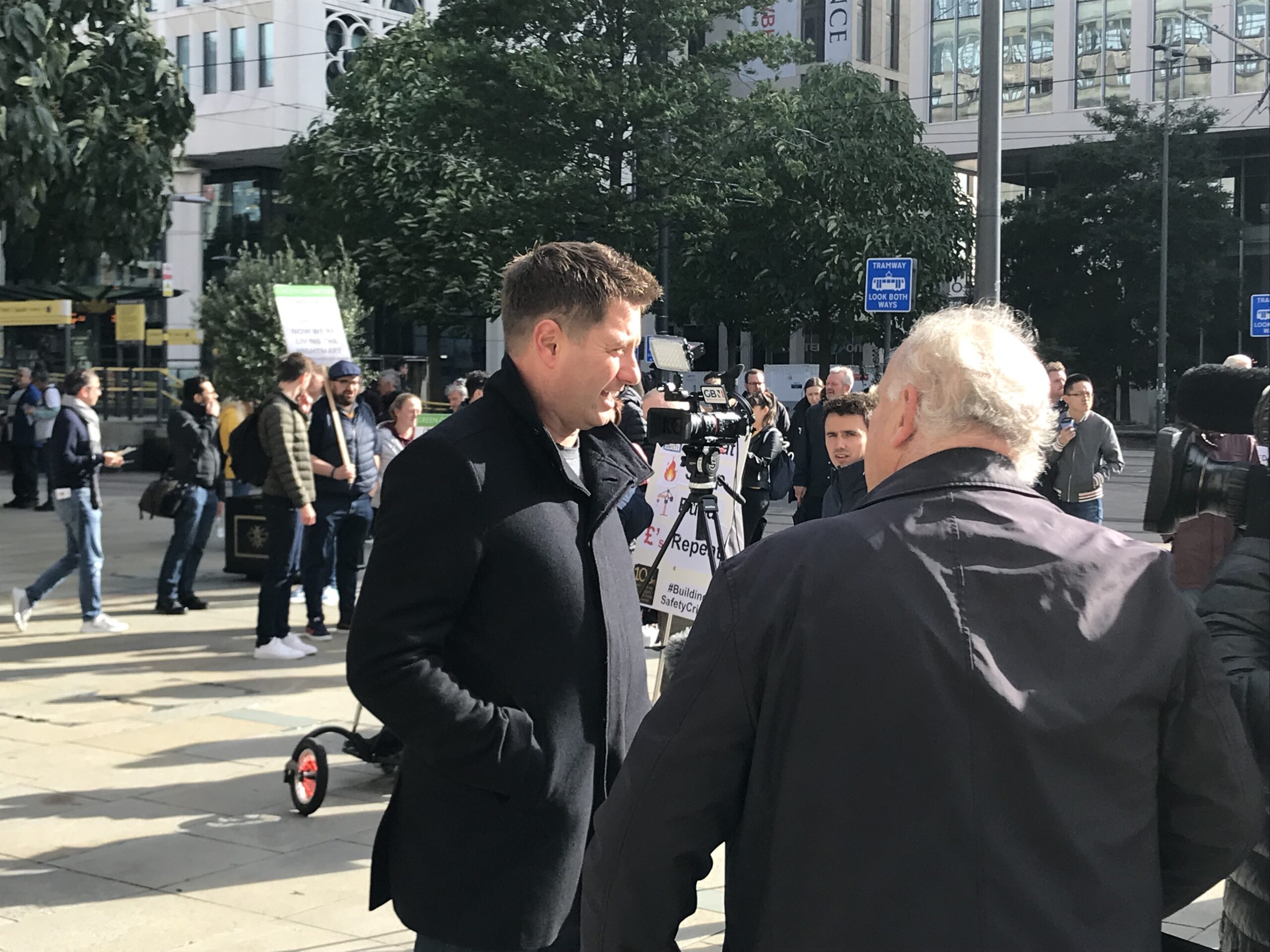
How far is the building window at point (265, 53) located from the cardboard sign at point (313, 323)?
37.0m

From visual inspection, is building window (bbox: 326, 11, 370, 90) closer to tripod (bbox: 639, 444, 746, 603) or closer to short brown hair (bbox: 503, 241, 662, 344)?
tripod (bbox: 639, 444, 746, 603)

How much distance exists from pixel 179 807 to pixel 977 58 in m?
56.5

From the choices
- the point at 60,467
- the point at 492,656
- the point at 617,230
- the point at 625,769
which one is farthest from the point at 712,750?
the point at 617,230

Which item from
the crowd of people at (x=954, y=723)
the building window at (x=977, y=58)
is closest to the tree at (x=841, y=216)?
the building window at (x=977, y=58)

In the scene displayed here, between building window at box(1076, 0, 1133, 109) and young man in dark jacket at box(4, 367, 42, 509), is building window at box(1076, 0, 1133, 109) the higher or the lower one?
the higher one

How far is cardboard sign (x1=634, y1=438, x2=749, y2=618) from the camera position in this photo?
7812 millimetres

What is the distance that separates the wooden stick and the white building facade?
36883mm

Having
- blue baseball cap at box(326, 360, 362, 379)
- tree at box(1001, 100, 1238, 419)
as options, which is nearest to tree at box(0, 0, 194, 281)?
blue baseball cap at box(326, 360, 362, 379)

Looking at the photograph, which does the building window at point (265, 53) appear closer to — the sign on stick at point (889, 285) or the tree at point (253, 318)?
the tree at point (253, 318)

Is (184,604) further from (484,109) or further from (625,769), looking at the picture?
(484,109)

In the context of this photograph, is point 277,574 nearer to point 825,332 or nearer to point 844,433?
point 844,433

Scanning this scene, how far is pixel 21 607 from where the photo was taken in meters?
10.3

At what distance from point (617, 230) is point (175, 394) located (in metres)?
10.2

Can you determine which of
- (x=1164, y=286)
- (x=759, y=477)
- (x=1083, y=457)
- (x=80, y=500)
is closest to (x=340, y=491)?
(x=80, y=500)
